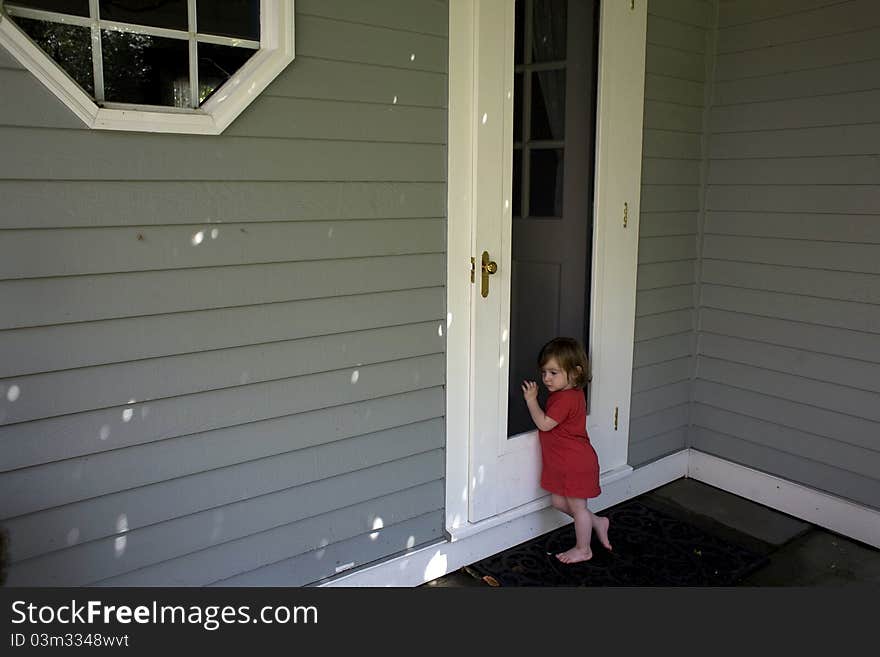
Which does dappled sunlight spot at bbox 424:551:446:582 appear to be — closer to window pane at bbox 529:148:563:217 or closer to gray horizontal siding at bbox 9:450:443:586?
gray horizontal siding at bbox 9:450:443:586

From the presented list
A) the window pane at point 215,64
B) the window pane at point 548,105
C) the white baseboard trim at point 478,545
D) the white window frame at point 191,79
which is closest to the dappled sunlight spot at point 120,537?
the white baseboard trim at point 478,545

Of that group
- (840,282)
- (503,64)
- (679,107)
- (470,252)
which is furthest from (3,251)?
(840,282)

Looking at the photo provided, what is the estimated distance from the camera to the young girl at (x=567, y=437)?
2.89 metres

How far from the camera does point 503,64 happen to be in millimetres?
2680

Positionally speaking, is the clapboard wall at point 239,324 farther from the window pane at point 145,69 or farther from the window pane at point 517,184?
the window pane at point 517,184

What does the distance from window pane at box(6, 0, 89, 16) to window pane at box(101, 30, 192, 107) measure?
0.07 metres

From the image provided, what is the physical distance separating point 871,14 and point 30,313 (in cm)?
313

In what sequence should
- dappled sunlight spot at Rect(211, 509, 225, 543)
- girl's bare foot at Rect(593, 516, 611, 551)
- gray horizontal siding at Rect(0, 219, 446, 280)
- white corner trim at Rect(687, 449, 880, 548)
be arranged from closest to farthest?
gray horizontal siding at Rect(0, 219, 446, 280) → dappled sunlight spot at Rect(211, 509, 225, 543) → girl's bare foot at Rect(593, 516, 611, 551) → white corner trim at Rect(687, 449, 880, 548)

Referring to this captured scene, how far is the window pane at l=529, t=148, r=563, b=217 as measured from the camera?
117 inches

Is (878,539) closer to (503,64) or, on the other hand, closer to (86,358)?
(503,64)

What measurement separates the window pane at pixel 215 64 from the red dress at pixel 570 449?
164 centimetres

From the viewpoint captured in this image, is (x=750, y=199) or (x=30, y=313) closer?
(x=30, y=313)

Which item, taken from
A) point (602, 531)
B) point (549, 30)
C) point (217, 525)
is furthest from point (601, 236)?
point (217, 525)

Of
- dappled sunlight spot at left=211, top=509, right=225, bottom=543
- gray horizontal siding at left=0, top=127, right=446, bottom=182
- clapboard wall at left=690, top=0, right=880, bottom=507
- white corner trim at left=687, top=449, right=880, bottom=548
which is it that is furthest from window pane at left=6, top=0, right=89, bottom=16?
white corner trim at left=687, top=449, right=880, bottom=548
